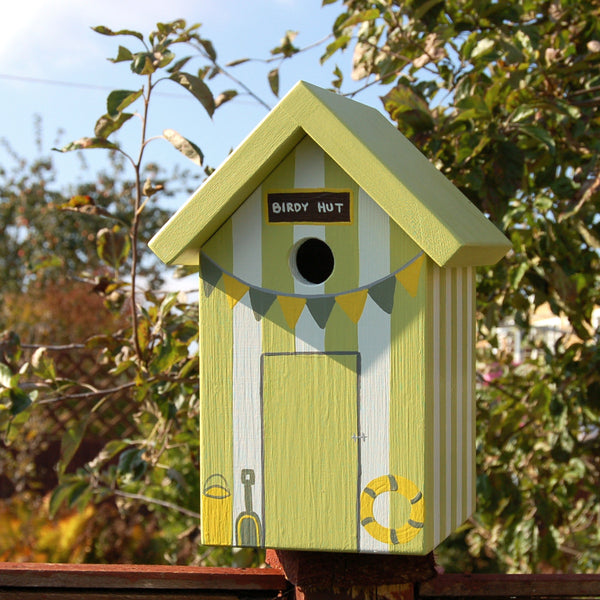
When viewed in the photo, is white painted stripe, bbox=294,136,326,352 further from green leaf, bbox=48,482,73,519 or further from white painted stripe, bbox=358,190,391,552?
green leaf, bbox=48,482,73,519

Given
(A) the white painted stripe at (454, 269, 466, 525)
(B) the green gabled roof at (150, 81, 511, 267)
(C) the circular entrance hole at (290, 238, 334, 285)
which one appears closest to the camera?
(B) the green gabled roof at (150, 81, 511, 267)

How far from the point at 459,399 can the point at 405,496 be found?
0.97 feet

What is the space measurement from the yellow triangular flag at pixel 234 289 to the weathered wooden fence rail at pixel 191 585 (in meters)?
0.54

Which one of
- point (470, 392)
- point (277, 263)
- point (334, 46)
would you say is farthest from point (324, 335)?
point (334, 46)

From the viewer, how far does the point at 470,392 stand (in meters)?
1.66

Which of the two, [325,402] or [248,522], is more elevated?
[325,402]

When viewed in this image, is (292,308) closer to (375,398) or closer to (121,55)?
(375,398)

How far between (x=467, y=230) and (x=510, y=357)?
2215mm

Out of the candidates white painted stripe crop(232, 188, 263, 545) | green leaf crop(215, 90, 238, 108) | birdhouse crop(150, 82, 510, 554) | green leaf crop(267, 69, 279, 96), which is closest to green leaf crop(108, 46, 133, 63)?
green leaf crop(215, 90, 238, 108)

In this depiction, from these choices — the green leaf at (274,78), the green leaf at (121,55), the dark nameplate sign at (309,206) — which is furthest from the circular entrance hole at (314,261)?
the green leaf at (274,78)

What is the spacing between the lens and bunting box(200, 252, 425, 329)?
135 centimetres

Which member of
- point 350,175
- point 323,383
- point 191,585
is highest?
point 350,175

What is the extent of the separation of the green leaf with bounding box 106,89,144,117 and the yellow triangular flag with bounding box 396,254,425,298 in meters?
1.07

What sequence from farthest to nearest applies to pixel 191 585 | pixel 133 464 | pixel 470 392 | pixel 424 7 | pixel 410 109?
pixel 424 7, pixel 133 464, pixel 410 109, pixel 470 392, pixel 191 585
